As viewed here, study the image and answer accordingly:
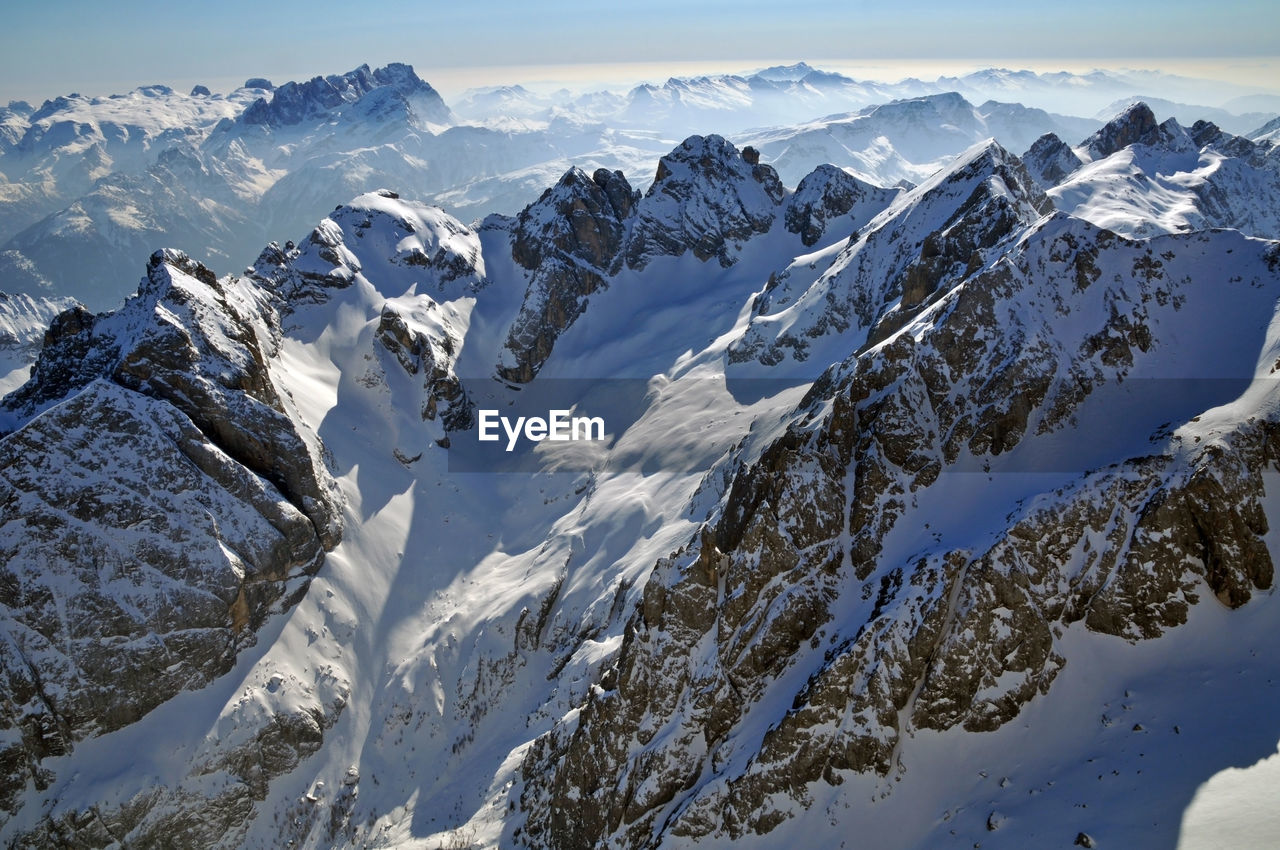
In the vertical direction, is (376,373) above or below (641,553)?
above

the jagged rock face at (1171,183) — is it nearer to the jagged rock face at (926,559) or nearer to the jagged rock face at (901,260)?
the jagged rock face at (901,260)

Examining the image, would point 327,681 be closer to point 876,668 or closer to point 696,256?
point 876,668

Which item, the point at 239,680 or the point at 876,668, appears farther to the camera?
the point at 239,680

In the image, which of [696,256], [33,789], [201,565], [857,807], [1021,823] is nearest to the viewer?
[1021,823]

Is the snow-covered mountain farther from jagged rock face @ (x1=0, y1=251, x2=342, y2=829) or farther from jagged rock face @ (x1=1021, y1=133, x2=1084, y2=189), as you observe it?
jagged rock face @ (x1=1021, y1=133, x2=1084, y2=189)

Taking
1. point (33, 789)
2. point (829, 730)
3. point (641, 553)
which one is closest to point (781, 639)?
point (829, 730)
